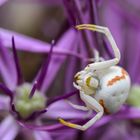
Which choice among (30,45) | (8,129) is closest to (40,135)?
(8,129)

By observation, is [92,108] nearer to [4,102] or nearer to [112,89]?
[112,89]

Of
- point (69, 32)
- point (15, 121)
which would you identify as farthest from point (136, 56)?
point (15, 121)

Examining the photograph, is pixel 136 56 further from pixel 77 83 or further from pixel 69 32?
pixel 77 83

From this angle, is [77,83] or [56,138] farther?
[56,138]

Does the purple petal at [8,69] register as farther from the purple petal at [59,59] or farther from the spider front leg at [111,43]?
the spider front leg at [111,43]

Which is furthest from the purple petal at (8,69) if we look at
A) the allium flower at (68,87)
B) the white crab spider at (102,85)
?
the white crab spider at (102,85)

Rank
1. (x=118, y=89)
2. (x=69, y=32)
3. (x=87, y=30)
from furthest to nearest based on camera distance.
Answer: (x=69, y=32), (x=87, y=30), (x=118, y=89)
